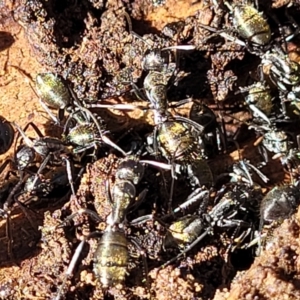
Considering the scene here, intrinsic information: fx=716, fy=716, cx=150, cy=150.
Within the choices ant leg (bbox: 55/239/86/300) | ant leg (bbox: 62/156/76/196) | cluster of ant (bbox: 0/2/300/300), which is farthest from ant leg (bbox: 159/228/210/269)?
ant leg (bbox: 62/156/76/196)

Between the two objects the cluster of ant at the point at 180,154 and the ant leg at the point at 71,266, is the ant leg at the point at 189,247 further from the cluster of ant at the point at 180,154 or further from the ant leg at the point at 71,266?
the ant leg at the point at 71,266

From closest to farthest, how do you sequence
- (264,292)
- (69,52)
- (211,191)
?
1. (264,292)
2. (211,191)
3. (69,52)

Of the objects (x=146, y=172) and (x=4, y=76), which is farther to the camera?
(x=4, y=76)

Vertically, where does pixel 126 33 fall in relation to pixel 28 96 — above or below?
above

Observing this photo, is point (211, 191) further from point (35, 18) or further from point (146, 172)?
point (35, 18)

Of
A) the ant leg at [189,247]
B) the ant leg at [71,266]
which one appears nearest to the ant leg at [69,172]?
the ant leg at [71,266]

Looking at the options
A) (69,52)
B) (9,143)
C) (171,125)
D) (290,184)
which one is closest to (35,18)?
(69,52)

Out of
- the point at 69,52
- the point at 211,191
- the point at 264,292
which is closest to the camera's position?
the point at 264,292

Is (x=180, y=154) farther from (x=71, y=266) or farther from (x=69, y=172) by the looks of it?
(x=71, y=266)

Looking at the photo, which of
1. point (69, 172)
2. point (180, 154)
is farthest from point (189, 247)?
point (69, 172)
